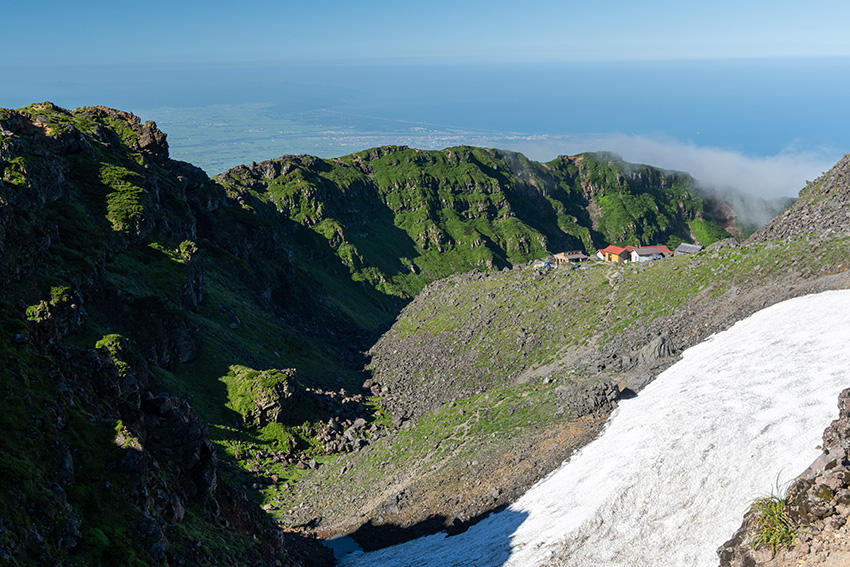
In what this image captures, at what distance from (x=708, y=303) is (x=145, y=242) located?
8145 centimetres

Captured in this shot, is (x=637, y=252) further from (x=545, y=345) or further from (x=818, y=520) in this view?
(x=818, y=520)

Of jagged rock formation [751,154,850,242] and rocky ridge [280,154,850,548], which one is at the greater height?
jagged rock formation [751,154,850,242]

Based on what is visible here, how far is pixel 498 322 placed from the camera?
8500 centimetres

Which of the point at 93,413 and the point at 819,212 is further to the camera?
the point at 819,212

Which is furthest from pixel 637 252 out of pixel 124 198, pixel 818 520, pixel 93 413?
pixel 93 413

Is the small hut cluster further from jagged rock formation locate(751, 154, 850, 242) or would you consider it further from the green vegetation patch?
the green vegetation patch

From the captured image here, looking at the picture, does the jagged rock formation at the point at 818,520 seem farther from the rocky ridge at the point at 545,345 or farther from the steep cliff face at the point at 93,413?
the steep cliff face at the point at 93,413

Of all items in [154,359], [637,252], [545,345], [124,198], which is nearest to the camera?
[154,359]

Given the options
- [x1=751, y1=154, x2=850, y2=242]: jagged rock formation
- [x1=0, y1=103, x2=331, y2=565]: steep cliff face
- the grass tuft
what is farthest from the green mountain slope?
[x1=751, y1=154, x2=850, y2=242]: jagged rock formation

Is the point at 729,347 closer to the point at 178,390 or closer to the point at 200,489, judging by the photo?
the point at 200,489

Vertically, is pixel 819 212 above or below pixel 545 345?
above

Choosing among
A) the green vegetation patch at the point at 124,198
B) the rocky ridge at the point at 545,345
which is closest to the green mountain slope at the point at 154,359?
the green vegetation patch at the point at 124,198

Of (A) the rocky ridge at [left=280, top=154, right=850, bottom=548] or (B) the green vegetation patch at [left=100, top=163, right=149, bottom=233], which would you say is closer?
(A) the rocky ridge at [left=280, top=154, right=850, bottom=548]

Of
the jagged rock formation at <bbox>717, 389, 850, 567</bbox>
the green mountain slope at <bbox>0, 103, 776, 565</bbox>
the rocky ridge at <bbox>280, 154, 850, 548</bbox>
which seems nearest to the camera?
the jagged rock formation at <bbox>717, 389, 850, 567</bbox>
